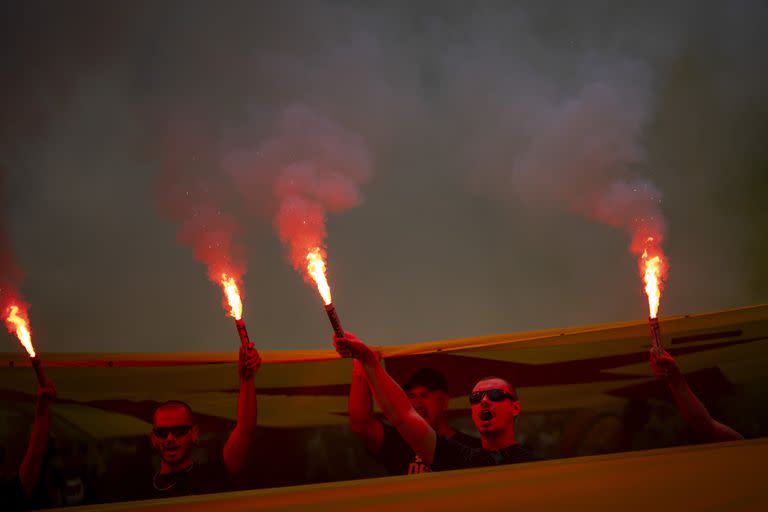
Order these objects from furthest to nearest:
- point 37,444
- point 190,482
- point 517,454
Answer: point 37,444
point 190,482
point 517,454

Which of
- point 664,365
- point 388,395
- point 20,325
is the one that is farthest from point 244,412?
point 664,365

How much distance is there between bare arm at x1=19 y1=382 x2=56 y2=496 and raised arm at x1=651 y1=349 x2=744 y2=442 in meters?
3.05

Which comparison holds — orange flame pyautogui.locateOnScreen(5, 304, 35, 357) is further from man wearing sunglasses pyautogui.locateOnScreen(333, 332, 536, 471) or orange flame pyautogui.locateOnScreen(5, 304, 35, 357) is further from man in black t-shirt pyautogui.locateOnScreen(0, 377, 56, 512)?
man wearing sunglasses pyautogui.locateOnScreen(333, 332, 536, 471)

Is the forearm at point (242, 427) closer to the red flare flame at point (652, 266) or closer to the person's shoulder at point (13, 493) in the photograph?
the person's shoulder at point (13, 493)

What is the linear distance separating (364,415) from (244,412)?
603mm

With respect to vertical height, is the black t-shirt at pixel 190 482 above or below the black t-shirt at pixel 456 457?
below

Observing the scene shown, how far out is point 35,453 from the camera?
3.03 meters

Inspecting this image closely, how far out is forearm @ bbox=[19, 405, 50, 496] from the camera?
3.02m

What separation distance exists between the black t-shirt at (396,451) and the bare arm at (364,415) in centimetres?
3

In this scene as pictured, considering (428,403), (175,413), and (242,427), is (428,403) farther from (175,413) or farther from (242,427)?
(175,413)

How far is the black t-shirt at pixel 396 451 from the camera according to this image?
2943 millimetres

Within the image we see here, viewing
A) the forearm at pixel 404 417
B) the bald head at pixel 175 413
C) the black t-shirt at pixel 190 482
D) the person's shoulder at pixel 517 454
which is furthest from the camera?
the bald head at pixel 175 413

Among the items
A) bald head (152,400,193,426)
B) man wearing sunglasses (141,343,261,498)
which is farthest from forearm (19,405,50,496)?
bald head (152,400,193,426)

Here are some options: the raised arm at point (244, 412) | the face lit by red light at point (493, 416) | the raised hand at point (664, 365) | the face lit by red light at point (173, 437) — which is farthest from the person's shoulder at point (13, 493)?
the raised hand at point (664, 365)
